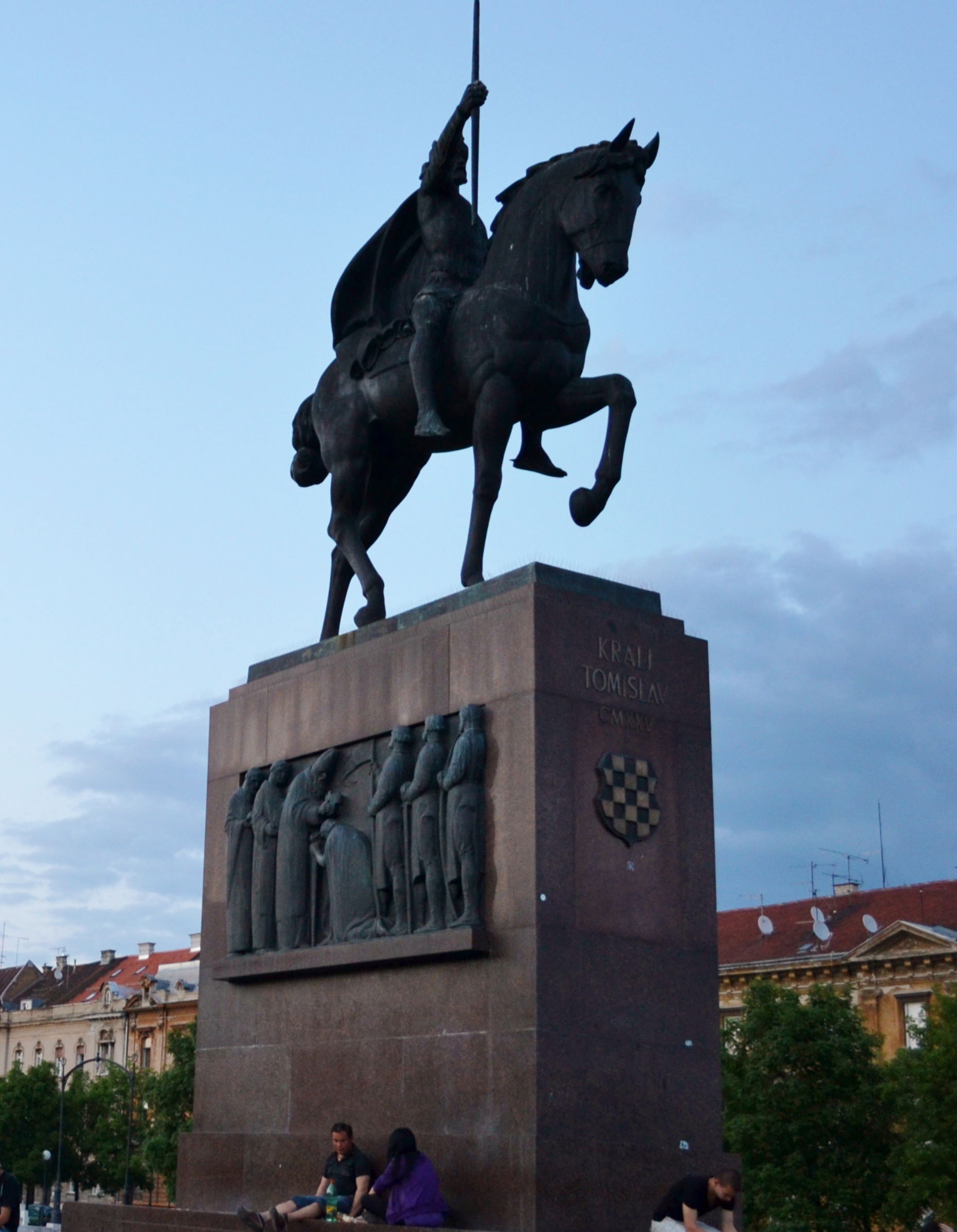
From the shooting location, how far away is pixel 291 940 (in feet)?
44.0

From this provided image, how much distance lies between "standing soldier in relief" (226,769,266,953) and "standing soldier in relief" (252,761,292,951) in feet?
0.33

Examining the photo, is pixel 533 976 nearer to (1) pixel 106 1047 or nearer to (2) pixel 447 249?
(2) pixel 447 249

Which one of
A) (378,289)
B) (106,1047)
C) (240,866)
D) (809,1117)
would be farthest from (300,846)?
(106,1047)

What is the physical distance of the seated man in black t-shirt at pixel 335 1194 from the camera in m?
11.4

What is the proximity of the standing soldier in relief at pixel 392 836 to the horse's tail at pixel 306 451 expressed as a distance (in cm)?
396

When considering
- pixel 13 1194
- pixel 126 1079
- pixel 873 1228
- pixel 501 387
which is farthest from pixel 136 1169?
pixel 501 387

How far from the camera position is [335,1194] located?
1155cm

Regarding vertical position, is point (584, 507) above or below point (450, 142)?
below

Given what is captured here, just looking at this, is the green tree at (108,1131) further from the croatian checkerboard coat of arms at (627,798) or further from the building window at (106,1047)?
the croatian checkerboard coat of arms at (627,798)

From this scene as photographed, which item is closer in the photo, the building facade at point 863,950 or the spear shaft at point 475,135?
the spear shaft at point 475,135

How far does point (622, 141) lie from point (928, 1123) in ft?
109

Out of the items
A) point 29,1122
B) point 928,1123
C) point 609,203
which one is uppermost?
point 609,203

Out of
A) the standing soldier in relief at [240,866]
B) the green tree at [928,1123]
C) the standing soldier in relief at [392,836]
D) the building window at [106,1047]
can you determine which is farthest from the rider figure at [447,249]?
the building window at [106,1047]

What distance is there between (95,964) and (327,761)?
309ft
